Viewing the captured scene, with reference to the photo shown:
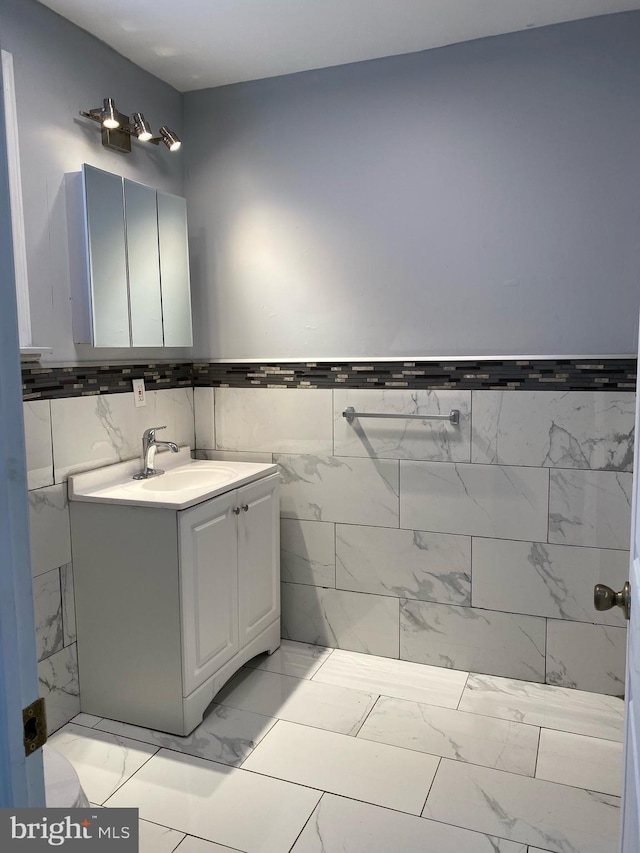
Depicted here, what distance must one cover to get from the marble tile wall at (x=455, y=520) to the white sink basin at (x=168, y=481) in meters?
0.22

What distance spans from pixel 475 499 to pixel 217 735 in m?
1.31

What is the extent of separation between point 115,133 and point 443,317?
148cm

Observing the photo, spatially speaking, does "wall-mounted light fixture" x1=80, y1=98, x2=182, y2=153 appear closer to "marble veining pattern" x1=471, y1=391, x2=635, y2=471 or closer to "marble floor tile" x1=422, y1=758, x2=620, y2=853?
"marble veining pattern" x1=471, y1=391, x2=635, y2=471

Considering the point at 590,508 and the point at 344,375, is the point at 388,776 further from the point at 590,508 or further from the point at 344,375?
the point at 344,375

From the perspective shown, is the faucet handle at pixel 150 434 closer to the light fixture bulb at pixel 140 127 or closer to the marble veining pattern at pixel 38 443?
the marble veining pattern at pixel 38 443

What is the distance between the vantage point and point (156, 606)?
7.47ft

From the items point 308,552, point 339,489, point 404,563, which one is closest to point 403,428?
point 339,489

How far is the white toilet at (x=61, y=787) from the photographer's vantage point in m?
1.30

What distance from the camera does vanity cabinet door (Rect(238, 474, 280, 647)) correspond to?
2.62m

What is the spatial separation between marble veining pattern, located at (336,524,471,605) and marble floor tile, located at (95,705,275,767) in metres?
0.73

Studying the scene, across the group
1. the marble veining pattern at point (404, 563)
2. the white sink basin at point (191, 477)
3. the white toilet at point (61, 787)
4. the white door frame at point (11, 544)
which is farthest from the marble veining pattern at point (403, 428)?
the white door frame at point (11, 544)

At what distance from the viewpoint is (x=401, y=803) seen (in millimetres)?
1966

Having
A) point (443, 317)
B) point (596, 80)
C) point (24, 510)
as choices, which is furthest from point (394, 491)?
point (24, 510)

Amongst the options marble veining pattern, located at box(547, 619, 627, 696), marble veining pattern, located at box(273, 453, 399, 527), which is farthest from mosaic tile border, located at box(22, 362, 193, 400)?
marble veining pattern, located at box(547, 619, 627, 696)
